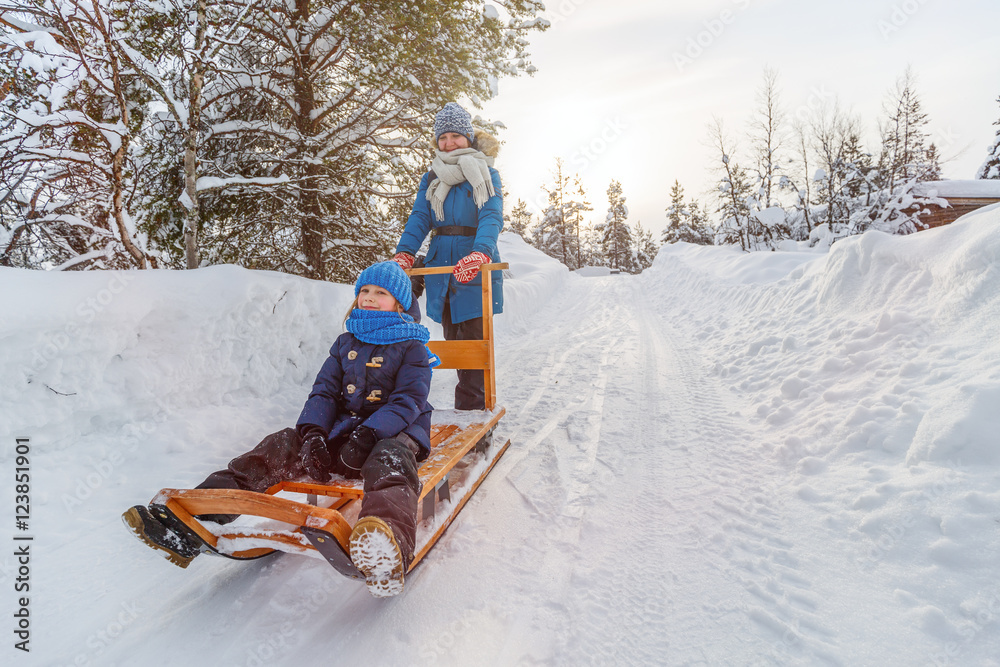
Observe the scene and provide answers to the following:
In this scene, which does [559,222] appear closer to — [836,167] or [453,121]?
[836,167]

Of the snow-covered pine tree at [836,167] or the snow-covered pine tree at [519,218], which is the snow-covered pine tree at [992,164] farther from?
the snow-covered pine tree at [519,218]

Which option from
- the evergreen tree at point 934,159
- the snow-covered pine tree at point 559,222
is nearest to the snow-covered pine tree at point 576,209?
the snow-covered pine tree at point 559,222

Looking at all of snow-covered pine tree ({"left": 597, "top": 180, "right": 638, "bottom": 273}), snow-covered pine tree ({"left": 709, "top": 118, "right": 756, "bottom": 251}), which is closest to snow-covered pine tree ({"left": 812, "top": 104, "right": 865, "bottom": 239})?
snow-covered pine tree ({"left": 709, "top": 118, "right": 756, "bottom": 251})

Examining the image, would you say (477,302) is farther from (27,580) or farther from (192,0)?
(192,0)

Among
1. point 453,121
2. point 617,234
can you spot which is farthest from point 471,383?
point 617,234

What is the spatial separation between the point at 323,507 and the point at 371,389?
0.67 m

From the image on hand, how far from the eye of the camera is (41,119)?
358 cm

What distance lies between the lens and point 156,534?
1818mm

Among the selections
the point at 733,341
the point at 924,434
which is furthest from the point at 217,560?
the point at 733,341

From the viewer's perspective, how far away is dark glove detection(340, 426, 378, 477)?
2.24 m

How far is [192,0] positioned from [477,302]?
426cm

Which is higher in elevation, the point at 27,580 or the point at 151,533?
the point at 151,533

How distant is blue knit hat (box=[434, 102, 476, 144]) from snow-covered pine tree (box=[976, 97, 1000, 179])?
88.6ft

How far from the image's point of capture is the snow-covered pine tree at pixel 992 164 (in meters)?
19.3
